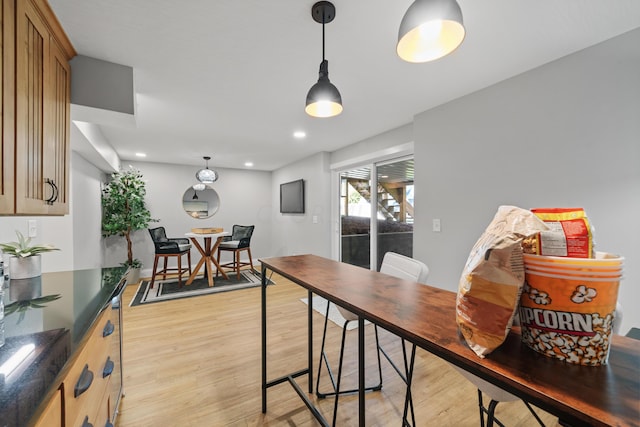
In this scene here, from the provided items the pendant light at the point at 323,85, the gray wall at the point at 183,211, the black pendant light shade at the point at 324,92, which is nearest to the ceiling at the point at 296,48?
the pendant light at the point at 323,85

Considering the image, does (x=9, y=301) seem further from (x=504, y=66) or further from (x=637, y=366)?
(x=504, y=66)

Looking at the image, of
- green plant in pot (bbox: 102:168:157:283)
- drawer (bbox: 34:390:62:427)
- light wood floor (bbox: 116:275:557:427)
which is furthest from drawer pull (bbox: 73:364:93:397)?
green plant in pot (bbox: 102:168:157:283)

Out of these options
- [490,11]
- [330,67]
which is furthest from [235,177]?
[490,11]

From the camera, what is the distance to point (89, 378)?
3.19ft

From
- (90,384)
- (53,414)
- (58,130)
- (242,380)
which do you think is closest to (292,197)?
(242,380)

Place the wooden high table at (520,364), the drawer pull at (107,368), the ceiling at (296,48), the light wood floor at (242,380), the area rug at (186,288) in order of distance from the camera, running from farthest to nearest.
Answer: the area rug at (186,288), the light wood floor at (242,380), the ceiling at (296,48), the drawer pull at (107,368), the wooden high table at (520,364)

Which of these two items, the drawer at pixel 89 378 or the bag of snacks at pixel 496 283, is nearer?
the bag of snacks at pixel 496 283

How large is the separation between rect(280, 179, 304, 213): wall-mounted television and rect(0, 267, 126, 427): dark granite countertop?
352 centimetres

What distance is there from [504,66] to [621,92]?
2.16ft

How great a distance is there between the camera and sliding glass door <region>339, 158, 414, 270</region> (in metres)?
3.42

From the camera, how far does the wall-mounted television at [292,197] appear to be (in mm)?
4992

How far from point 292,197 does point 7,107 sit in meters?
4.27

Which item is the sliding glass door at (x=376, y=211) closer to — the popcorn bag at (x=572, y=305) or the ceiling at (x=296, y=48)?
the ceiling at (x=296, y=48)

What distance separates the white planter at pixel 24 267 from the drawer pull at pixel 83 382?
1.03 metres
